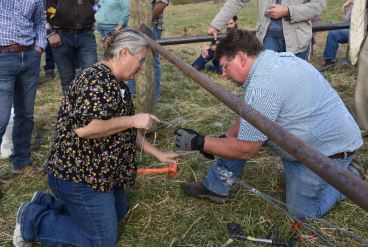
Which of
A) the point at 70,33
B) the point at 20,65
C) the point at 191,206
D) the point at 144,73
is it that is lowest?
the point at 191,206

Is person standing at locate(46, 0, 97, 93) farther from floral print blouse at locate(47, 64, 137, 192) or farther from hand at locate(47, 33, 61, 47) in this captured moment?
floral print blouse at locate(47, 64, 137, 192)

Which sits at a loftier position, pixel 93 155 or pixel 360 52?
pixel 360 52

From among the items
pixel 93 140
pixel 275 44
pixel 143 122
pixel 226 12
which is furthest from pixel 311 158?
pixel 226 12

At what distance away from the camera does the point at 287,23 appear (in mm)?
4137

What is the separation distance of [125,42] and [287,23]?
2046 millimetres

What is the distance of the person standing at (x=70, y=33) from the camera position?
474 cm

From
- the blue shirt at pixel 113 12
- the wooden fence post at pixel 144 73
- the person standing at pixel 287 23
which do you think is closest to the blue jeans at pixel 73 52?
the blue shirt at pixel 113 12

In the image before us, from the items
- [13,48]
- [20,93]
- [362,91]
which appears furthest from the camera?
[362,91]

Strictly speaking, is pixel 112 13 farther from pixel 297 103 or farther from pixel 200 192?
pixel 297 103

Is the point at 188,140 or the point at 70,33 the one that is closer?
the point at 188,140

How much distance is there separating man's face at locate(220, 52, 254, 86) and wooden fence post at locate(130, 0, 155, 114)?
4.78 ft

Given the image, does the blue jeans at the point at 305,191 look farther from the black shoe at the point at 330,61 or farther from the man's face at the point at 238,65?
the black shoe at the point at 330,61

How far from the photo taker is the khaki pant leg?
14.4ft

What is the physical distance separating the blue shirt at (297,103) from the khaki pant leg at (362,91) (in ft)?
5.26
